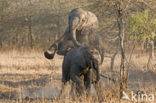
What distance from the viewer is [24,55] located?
15578mm

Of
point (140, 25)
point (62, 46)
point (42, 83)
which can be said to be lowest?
point (42, 83)

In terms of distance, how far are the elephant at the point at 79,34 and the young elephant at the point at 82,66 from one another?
0.33m

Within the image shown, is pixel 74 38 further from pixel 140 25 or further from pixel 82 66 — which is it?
pixel 140 25

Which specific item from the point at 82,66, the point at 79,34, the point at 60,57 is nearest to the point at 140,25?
the point at 79,34

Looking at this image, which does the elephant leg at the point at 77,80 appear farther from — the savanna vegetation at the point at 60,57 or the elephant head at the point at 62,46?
the elephant head at the point at 62,46

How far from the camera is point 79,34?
6172mm

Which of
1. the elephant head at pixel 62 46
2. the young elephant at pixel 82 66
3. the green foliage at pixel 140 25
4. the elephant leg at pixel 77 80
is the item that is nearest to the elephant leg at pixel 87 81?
the young elephant at pixel 82 66

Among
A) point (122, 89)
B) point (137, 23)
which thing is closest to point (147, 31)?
point (137, 23)

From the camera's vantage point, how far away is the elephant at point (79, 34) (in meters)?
6.02

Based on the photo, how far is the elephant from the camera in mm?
6023

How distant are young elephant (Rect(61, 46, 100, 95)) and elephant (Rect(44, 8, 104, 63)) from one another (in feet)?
1.08

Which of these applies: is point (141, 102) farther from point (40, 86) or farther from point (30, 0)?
point (30, 0)

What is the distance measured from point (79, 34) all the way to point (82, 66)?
99 cm

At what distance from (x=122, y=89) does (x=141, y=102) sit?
1.37ft
